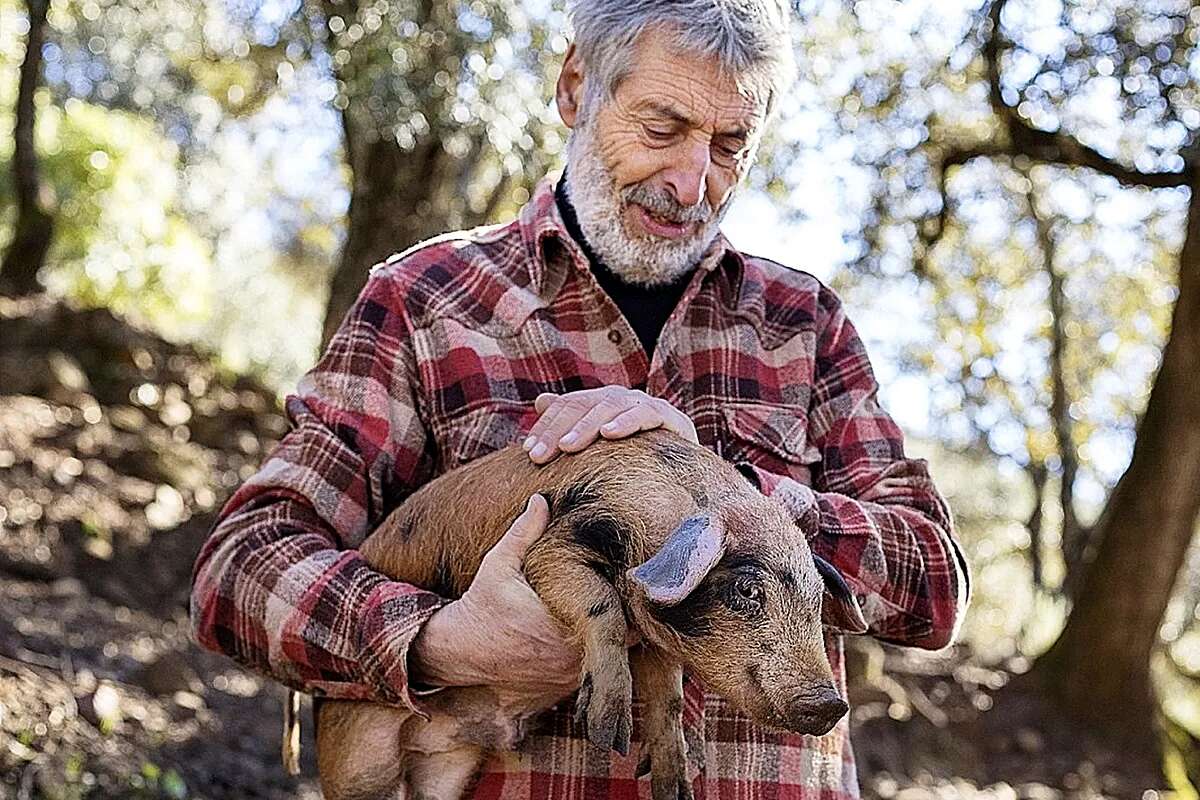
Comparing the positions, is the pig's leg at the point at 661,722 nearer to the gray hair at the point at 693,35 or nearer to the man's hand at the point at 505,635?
the man's hand at the point at 505,635

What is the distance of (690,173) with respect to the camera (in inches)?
116

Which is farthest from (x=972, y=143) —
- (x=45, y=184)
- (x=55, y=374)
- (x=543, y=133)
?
(x=45, y=184)

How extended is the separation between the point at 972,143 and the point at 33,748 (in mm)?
8993

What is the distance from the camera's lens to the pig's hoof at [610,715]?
2.32 metres

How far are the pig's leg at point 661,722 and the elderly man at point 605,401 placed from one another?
128 millimetres

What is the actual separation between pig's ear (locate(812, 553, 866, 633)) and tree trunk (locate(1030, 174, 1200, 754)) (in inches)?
337

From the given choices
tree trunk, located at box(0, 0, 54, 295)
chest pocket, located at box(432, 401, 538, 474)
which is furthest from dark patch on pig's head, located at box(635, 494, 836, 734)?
tree trunk, located at box(0, 0, 54, 295)

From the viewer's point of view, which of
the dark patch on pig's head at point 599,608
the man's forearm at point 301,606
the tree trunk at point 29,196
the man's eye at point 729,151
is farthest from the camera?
the tree trunk at point 29,196

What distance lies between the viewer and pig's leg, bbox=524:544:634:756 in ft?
7.64

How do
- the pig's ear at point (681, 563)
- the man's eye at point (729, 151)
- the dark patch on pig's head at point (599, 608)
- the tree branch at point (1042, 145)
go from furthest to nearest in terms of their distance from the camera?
1. the tree branch at point (1042, 145)
2. the man's eye at point (729, 151)
3. the dark patch on pig's head at point (599, 608)
4. the pig's ear at point (681, 563)

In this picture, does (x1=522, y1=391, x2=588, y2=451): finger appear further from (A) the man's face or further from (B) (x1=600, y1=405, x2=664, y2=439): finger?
(A) the man's face

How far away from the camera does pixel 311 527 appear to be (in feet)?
9.41

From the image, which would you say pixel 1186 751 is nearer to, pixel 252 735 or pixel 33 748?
pixel 252 735

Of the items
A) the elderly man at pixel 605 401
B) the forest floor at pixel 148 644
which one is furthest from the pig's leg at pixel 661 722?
the forest floor at pixel 148 644
